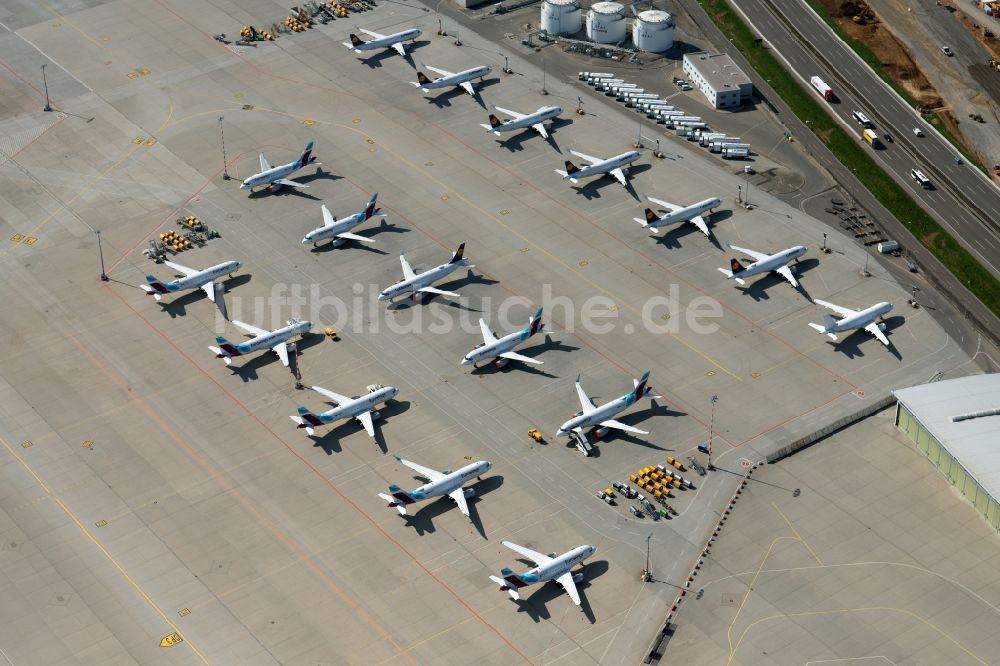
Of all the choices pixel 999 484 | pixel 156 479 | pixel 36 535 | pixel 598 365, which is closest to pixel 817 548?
pixel 999 484

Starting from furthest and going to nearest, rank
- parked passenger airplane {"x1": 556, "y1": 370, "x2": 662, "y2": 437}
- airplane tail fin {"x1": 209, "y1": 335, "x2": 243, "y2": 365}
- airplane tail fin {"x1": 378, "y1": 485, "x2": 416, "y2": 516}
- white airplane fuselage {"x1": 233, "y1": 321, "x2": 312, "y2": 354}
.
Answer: white airplane fuselage {"x1": 233, "y1": 321, "x2": 312, "y2": 354}, airplane tail fin {"x1": 209, "y1": 335, "x2": 243, "y2": 365}, parked passenger airplane {"x1": 556, "y1": 370, "x2": 662, "y2": 437}, airplane tail fin {"x1": 378, "y1": 485, "x2": 416, "y2": 516}

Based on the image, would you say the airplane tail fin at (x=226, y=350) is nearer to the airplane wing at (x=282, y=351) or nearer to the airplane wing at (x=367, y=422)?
the airplane wing at (x=282, y=351)

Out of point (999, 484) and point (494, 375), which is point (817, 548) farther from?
point (494, 375)

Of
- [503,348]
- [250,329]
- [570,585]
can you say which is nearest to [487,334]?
[503,348]

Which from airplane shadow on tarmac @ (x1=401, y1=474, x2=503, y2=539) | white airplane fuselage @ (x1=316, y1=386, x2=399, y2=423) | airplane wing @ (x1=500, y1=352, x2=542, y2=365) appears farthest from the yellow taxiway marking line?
airplane wing @ (x1=500, y1=352, x2=542, y2=365)

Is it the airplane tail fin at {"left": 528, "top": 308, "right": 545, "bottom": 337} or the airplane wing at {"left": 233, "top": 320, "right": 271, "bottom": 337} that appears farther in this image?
the airplane wing at {"left": 233, "top": 320, "right": 271, "bottom": 337}

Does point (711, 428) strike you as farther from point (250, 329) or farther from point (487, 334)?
point (250, 329)

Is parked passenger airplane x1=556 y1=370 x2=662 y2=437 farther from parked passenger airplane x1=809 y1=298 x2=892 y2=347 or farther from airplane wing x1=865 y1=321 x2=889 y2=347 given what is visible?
airplane wing x1=865 y1=321 x2=889 y2=347
